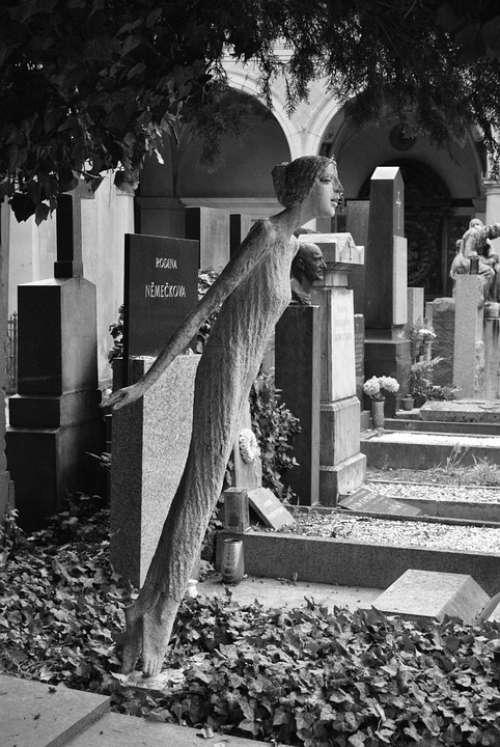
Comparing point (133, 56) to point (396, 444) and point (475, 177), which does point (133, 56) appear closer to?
point (396, 444)

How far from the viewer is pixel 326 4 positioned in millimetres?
3201

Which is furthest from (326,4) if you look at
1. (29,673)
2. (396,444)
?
→ (396,444)

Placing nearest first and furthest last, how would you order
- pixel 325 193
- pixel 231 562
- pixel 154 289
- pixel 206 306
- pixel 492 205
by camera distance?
pixel 206 306, pixel 325 193, pixel 231 562, pixel 154 289, pixel 492 205

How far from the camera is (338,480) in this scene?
850cm

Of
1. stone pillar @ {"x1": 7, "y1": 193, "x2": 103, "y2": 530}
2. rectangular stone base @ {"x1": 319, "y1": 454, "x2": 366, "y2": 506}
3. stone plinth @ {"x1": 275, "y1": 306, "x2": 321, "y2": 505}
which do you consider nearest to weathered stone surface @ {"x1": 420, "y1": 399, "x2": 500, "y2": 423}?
rectangular stone base @ {"x1": 319, "y1": 454, "x2": 366, "y2": 506}

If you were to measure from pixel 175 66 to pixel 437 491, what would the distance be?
20.9ft

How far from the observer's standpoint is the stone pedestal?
22.9ft

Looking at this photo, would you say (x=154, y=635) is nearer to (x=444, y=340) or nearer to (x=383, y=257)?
(x=383, y=257)

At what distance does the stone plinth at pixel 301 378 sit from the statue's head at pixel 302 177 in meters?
3.92

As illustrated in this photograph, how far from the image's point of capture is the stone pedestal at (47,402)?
699 centimetres

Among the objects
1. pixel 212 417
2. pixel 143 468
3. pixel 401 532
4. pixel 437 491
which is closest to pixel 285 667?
pixel 212 417

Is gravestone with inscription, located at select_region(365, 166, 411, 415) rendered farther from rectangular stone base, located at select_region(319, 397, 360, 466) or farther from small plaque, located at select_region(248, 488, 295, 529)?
small plaque, located at select_region(248, 488, 295, 529)

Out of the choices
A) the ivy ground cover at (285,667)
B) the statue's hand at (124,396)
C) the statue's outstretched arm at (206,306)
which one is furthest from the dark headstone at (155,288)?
the statue's hand at (124,396)

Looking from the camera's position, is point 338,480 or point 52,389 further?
point 338,480
